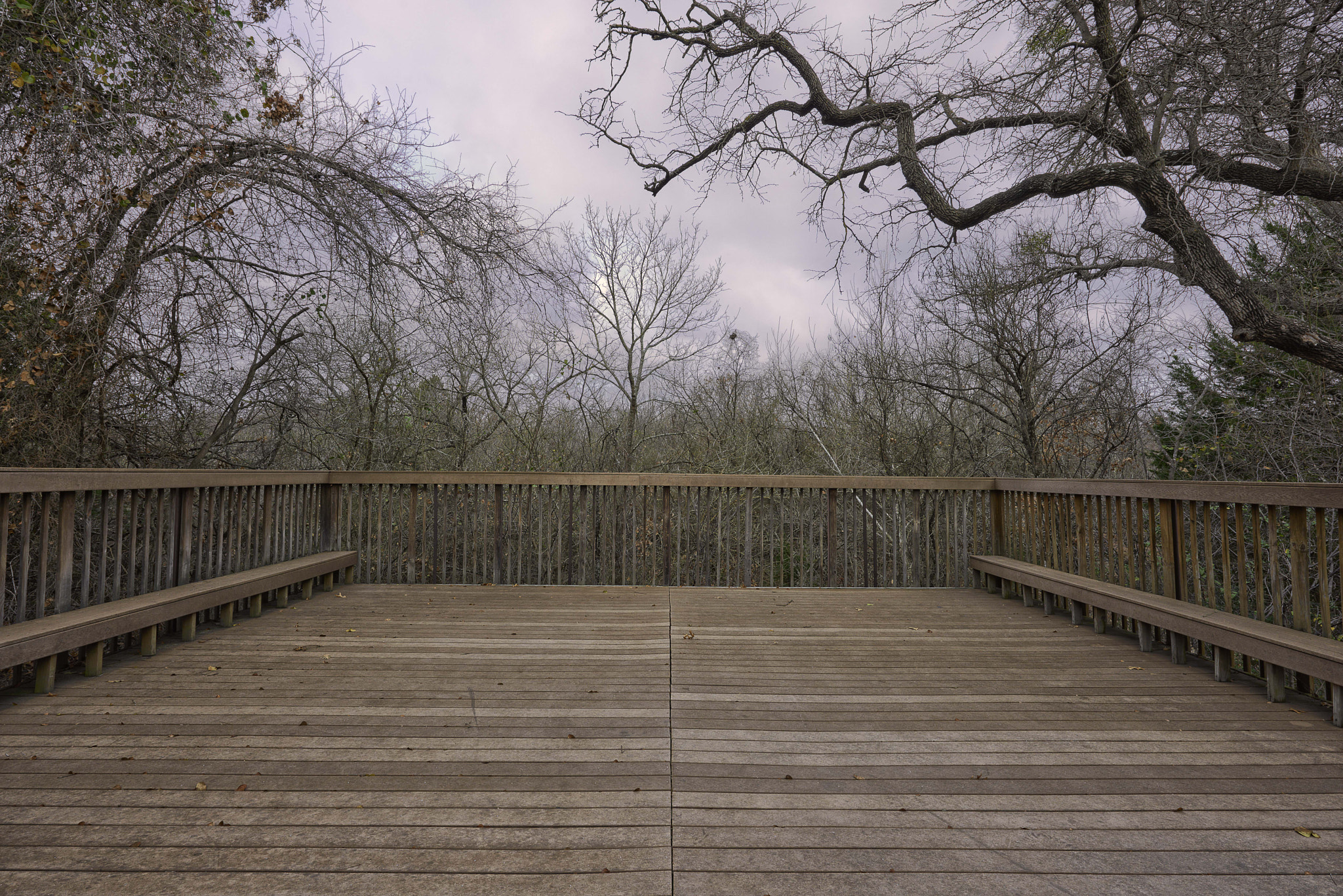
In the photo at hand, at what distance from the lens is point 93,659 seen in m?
2.82

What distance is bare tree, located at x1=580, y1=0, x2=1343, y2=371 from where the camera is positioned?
3.97 metres

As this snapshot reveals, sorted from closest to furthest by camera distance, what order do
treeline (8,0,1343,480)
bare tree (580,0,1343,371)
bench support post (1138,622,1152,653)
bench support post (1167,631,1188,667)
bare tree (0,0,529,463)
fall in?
bench support post (1167,631,1188,667) < bench support post (1138,622,1152,653) < bare tree (0,0,529,463) < treeline (8,0,1343,480) < bare tree (580,0,1343,371)

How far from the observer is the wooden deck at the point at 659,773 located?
1474 mm

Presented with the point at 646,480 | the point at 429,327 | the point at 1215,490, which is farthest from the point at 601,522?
the point at 1215,490

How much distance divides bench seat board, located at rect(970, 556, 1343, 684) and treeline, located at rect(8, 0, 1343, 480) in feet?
7.57

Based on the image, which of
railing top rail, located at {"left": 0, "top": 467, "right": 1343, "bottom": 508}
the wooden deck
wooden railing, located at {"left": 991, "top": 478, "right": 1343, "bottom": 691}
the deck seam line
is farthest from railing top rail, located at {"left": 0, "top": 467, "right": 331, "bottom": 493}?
wooden railing, located at {"left": 991, "top": 478, "right": 1343, "bottom": 691}

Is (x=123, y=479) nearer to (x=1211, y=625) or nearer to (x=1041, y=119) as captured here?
(x=1211, y=625)

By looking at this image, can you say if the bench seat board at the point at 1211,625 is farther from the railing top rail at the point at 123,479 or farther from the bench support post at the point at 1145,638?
the railing top rail at the point at 123,479

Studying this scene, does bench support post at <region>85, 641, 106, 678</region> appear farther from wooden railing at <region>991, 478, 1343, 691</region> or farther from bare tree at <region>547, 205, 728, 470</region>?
bare tree at <region>547, 205, 728, 470</region>

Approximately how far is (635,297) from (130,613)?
23.3 feet

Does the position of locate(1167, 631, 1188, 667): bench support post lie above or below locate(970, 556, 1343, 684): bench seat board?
below

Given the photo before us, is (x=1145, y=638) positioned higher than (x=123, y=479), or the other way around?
(x=123, y=479)

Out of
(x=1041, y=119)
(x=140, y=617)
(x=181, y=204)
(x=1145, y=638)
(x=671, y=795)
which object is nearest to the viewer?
(x=671, y=795)

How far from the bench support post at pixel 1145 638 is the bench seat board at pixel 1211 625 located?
141mm
